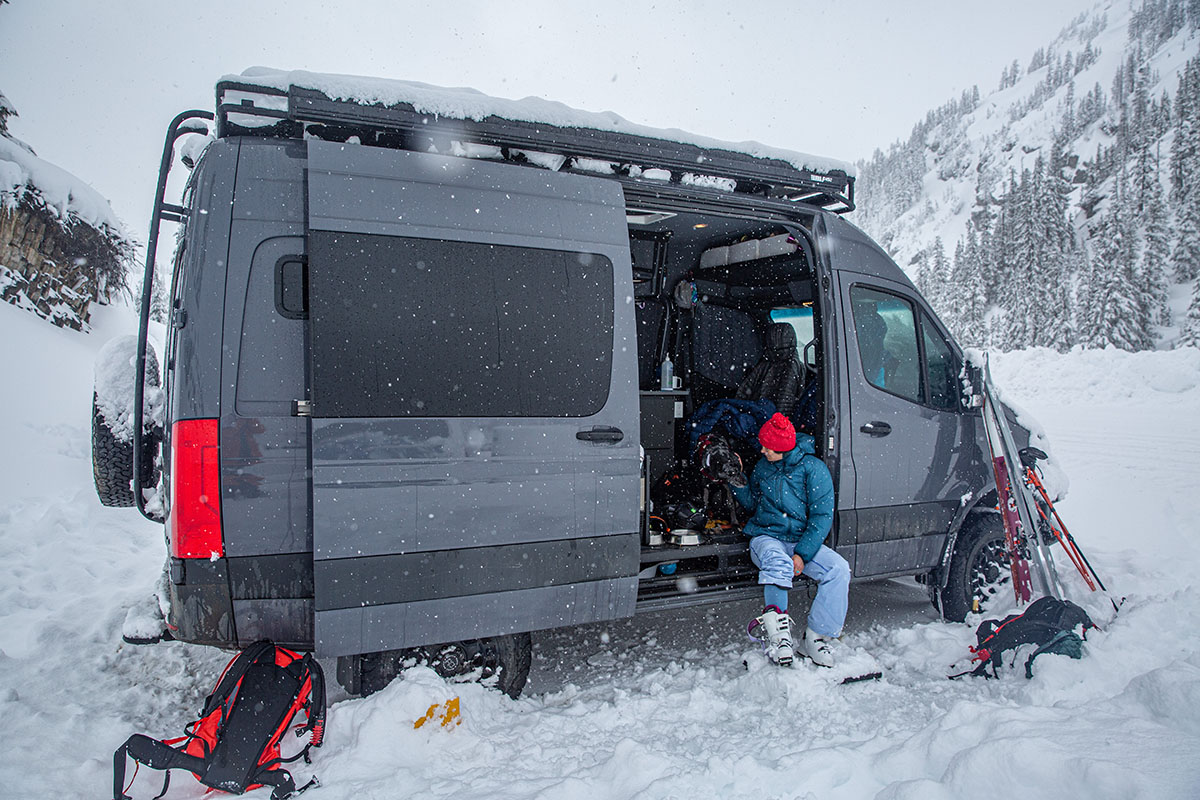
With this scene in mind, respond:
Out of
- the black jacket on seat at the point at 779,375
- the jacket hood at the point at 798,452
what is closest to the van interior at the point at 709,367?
the black jacket on seat at the point at 779,375

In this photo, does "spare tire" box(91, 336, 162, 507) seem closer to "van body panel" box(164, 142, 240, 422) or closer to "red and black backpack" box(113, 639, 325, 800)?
"van body panel" box(164, 142, 240, 422)

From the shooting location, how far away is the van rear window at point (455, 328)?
100 inches

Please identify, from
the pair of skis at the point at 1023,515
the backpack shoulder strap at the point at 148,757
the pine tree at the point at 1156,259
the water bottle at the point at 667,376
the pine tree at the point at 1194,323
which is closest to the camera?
the backpack shoulder strap at the point at 148,757

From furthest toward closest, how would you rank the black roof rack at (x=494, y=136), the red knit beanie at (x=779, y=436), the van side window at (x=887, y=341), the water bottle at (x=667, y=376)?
the water bottle at (x=667, y=376) < the van side window at (x=887, y=341) < the red knit beanie at (x=779, y=436) < the black roof rack at (x=494, y=136)

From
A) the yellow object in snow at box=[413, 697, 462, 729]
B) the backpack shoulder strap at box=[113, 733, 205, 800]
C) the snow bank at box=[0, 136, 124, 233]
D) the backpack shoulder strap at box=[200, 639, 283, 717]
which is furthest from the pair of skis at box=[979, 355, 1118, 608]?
the snow bank at box=[0, 136, 124, 233]

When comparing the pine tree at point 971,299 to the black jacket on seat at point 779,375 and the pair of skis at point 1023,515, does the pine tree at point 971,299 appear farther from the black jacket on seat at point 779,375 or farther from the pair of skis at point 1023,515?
the pair of skis at point 1023,515

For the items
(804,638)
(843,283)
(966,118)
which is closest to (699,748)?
(804,638)

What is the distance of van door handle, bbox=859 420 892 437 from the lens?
153 inches

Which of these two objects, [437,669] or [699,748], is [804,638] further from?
[437,669]

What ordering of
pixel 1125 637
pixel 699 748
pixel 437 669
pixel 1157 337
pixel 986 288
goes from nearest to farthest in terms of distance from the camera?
pixel 699 748 < pixel 437 669 < pixel 1125 637 < pixel 1157 337 < pixel 986 288

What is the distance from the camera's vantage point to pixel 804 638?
12.3 feet

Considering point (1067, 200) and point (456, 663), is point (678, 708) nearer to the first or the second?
point (456, 663)

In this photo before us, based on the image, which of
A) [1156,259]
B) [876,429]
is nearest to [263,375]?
[876,429]

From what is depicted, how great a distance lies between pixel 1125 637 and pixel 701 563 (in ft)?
7.27
